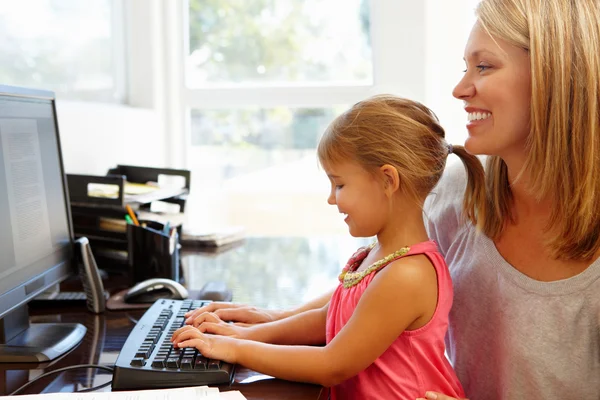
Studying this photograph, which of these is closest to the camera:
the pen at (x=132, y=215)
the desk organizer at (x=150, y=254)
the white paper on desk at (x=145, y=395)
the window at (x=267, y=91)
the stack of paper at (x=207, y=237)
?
the white paper on desk at (x=145, y=395)

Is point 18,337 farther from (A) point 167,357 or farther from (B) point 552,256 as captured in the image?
(B) point 552,256

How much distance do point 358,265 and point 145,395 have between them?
49cm

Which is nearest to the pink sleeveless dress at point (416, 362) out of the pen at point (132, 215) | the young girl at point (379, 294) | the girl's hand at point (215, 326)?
the young girl at point (379, 294)

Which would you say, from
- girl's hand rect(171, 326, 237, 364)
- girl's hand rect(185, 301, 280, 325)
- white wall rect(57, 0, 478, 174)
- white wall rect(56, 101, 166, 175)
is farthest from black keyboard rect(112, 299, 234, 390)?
white wall rect(57, 0, 478, 174)

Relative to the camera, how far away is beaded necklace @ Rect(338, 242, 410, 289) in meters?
1.11

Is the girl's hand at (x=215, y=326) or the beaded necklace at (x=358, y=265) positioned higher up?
the beaded necklace at (x=358, y=265)

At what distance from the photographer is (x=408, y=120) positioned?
110cm

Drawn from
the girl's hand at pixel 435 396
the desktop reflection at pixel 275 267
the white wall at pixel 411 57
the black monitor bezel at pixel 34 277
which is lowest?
the girl's hand at pixel 435 396

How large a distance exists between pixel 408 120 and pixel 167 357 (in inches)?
20.9

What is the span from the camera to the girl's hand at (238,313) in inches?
48.5

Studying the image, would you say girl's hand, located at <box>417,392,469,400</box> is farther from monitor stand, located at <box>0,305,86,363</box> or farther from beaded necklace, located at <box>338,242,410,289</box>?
monitor stand, located at <box>0,305,86,363</box>

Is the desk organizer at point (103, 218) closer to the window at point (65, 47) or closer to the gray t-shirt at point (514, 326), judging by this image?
the window at point (65, 47)

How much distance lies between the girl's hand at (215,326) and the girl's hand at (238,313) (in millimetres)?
36

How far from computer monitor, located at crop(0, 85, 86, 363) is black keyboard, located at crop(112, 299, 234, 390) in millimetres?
180
